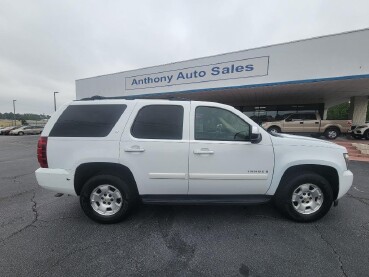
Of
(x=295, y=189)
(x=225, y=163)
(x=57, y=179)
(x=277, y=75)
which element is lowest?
(x=295, y=189)

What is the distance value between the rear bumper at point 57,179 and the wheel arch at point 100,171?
87 millimetres

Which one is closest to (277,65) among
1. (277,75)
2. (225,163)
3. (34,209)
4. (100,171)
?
(277,75)

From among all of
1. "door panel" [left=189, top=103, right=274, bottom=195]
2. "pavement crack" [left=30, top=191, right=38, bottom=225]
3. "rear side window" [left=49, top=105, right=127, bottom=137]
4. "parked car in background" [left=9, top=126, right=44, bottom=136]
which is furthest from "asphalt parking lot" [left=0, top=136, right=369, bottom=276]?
"parked car in background" [left=9, top=126, right=44, bottom=136]

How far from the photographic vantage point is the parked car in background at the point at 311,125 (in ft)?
42.7

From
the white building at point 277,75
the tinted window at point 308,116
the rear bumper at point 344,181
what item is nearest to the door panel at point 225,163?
the rear bumper at point 344,181

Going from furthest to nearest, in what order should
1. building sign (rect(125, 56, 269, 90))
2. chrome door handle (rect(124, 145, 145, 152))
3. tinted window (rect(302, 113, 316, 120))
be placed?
tinted window (rect(302, 113, 316, 120))
building sign (rect(125, 56, 269, 90))
chrome door handle (rect(124, 145, 145, 152))

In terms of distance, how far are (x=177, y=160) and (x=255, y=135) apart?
125 cm

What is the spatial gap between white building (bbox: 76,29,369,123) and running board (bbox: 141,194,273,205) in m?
10.4

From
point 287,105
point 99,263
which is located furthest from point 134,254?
point 287,105

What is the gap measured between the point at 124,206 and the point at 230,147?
1.95 m

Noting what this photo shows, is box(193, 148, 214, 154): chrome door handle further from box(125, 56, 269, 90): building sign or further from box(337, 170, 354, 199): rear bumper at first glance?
box(125, 56, 269, 90): building sign

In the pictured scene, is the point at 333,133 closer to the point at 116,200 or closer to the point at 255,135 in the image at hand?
the point at 255,135

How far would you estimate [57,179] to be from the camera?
3289 mm

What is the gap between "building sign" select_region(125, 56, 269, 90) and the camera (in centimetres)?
1236
